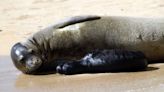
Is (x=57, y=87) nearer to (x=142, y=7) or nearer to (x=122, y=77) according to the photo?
(x=122, y=77)

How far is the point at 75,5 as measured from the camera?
13.0 m

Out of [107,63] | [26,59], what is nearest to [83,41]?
[107,63]

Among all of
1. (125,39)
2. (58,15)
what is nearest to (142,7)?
(58,15)

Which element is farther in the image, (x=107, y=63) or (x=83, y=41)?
(x=83, y=41)

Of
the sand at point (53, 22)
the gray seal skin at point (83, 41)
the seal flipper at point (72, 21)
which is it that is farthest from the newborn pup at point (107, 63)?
the seal flipper at point (72, 21)

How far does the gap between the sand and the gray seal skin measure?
178mm

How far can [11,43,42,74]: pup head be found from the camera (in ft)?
19.8

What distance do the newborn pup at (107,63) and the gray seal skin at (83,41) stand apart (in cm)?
19

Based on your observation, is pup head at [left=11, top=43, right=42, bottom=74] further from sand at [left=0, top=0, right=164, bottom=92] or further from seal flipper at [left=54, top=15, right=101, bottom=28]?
seal flipper at [left=54, top=15, right=101, bottom=28]

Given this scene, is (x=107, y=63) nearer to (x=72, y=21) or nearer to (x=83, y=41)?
(x=83, y=41)

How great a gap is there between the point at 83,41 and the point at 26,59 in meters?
0.60

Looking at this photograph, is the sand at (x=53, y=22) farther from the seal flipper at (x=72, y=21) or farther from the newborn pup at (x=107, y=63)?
the seal flipper at (x=72, y=21)

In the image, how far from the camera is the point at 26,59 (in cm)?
604

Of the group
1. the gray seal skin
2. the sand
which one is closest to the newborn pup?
the sand
